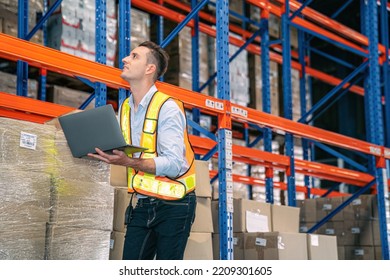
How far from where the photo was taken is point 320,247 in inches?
273

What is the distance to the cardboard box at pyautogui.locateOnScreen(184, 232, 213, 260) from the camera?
5500 mm

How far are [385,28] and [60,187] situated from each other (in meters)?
7.84

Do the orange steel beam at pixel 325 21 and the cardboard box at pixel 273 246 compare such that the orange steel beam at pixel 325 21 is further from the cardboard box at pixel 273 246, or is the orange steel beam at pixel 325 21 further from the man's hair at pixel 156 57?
the man's hair at pixel 156 57

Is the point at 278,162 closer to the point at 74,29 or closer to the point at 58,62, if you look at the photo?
the point at 74,29

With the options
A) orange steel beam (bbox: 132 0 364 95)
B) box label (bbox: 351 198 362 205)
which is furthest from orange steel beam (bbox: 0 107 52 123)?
box label (bbox: 351 198 362 205)

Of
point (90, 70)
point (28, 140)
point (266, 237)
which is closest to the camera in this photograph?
point (28, 140)

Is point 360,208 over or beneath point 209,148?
beneath

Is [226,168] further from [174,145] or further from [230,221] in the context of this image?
[174,145]

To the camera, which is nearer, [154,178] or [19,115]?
[154,178]

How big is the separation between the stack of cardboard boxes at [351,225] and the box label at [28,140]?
216 inches

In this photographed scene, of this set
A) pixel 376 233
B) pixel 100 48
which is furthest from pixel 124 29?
pixel 376 233

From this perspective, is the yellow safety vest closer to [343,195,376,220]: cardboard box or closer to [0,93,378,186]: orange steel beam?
[0,93,378,186]: orange steel beam

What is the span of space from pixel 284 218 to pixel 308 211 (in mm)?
2324

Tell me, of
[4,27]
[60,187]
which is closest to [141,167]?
[60,187]
